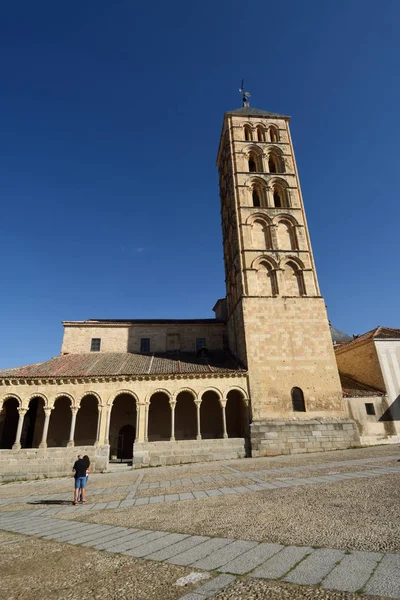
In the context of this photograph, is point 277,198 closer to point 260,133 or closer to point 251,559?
point 260,133

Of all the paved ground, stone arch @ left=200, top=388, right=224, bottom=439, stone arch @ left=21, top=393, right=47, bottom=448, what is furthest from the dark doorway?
the paved ground

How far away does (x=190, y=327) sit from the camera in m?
27.4

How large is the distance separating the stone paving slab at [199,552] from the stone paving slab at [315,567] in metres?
1.23

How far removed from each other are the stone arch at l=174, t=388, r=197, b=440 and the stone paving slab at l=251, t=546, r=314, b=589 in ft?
59.9

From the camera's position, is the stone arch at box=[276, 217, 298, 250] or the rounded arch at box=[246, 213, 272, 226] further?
the rounded arch at box=[246, 213, 272, 226]

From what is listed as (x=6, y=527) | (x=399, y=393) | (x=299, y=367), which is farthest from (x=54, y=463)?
(x=399, y=393)

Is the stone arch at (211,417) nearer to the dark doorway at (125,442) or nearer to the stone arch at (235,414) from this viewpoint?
the stone arch at (235,414)

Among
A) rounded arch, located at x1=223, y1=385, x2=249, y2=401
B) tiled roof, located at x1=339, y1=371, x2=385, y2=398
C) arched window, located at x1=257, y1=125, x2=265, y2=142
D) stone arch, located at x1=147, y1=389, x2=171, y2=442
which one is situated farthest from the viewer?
arched window, located at x1=257, y1=125, x2=265, y2=142

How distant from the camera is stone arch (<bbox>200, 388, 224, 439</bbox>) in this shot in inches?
867

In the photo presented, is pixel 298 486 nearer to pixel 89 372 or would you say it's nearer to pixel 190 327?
pixel 89 372

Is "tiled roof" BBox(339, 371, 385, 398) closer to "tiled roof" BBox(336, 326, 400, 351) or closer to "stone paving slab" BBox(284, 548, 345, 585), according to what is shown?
"tiled roof" BBox(336, 326, 400, 351)

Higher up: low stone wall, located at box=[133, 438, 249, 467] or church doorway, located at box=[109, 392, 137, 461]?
church doorway, located at box=[109, 392, 137, 461]

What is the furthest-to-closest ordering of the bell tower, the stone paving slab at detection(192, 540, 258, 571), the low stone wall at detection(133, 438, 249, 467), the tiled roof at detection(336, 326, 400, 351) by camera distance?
the tiled roof at detection(336, 326, 400, 351)
the bell tower
the low stone wall at detection(133, 438, 249, 467)
the stone paving slab at detection(192, 540, 258, 571)

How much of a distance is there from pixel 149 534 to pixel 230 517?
1692 millimetres
